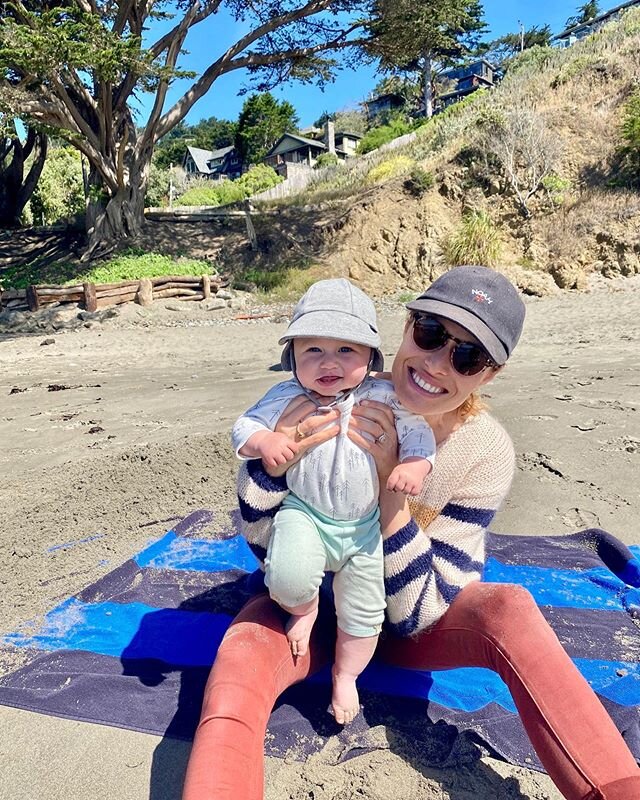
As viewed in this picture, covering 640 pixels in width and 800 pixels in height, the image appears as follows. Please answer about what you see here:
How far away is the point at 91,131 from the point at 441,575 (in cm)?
1625

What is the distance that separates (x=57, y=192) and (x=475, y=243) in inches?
804

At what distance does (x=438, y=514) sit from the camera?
199cm

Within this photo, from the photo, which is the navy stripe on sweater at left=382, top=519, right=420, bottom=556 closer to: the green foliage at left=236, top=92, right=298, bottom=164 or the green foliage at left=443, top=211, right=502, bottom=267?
the green foliage at left=443, top=211, right=502, bottom=267

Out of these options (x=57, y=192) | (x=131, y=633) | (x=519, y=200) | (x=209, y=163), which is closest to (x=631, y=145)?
(x=519, y=200)

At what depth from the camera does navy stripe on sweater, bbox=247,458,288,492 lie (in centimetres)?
189

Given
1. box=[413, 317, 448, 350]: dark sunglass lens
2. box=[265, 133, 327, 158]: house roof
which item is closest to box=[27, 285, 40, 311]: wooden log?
box=[413, 317, 448, 350]: dark sunglass lens

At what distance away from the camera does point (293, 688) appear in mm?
2271

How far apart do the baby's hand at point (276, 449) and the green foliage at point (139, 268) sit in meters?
13.8

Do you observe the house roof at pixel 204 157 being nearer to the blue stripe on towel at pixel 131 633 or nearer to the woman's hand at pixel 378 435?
the blue stripe on towel at pixel 131 633

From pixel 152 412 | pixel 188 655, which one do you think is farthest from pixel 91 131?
pixel 188 655

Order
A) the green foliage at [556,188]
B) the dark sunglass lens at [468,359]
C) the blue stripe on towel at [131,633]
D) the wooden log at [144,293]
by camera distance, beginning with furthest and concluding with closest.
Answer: the green foliage at [556,188] → the wooden log at [144,293] → the blue stripe on towel at [131,633] → the dark sunglass lens at [468,359]

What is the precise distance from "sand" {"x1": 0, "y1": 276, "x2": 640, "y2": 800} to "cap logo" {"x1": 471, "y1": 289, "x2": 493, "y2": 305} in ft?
4.81

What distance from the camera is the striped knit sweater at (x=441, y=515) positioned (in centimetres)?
189

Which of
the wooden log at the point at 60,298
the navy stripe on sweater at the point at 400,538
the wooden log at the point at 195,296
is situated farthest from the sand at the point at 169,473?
the wooden log at the point at 195,296
